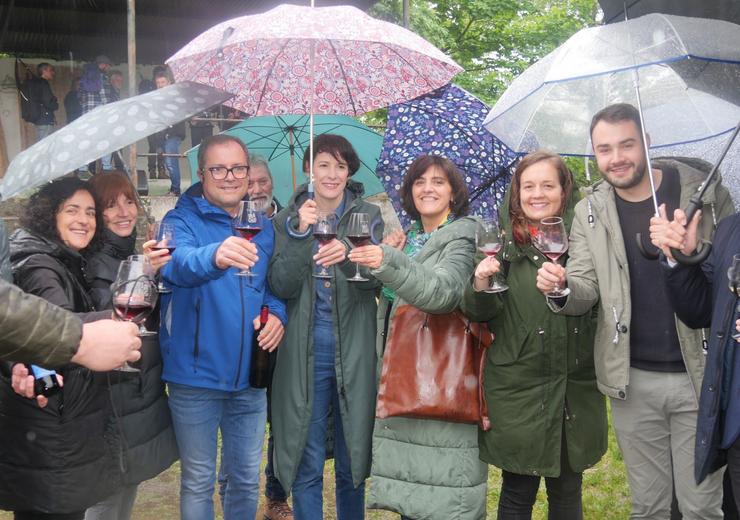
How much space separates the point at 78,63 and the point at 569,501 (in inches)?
603

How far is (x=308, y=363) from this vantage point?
3.52 metres

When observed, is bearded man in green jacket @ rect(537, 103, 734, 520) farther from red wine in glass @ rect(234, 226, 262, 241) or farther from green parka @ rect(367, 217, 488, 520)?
red wine in glass @ rect(234, 226, 262, 241)

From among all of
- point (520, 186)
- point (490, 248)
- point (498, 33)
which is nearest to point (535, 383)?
point (490, 248)

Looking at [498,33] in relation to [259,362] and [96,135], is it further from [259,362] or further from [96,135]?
[96,135]

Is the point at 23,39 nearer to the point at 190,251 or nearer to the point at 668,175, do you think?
the point at 190,251

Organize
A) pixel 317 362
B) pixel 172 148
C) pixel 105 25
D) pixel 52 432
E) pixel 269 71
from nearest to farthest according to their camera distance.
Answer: pixel 52 432, pixel 317 362, pixel 269 71, pixel 172 148, pixel 105 25

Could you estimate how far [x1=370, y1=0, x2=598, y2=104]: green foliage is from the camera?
17719mm

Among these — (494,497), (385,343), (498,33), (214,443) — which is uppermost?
(498,33)

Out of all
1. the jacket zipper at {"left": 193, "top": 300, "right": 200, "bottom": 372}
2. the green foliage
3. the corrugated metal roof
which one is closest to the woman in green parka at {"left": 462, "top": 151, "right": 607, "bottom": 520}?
the jacket zipper at {"left": 193, "top": 300, "right": 200, "bottom": 372}

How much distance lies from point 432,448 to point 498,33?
17.3 meters

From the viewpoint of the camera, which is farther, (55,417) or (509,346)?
(509,346)

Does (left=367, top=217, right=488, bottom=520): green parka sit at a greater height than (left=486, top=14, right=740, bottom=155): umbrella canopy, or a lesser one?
lesser

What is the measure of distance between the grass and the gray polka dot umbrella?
2729mm

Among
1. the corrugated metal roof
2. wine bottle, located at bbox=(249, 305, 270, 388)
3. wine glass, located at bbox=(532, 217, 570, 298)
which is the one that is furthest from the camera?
the corrugated metal roof
